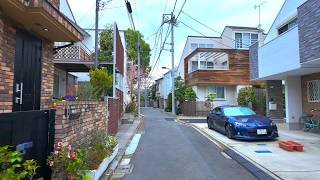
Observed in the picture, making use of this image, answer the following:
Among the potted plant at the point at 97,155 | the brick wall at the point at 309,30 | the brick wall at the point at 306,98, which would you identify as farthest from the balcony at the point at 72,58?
the brick wall at the point at 306,98

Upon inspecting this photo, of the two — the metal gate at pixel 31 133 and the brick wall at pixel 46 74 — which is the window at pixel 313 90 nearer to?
the brick wall at pixel 46 74

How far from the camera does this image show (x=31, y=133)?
475 centimetres

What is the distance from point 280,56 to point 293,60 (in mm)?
1303

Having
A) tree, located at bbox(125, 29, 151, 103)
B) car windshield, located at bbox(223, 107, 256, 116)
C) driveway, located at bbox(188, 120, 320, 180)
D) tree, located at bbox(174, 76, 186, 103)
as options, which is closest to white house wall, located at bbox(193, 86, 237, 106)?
tree, located at bbox(174, 76, 186, 103)

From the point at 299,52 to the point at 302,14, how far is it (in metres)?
1.47

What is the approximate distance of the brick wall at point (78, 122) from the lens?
221 inches

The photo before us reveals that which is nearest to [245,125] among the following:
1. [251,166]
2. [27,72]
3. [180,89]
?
[251,166]

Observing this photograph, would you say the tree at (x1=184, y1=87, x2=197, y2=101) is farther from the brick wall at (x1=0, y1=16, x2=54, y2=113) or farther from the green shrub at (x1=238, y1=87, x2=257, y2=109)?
the brick wall at (x1=0, y1=16, x2=54, y2=113)

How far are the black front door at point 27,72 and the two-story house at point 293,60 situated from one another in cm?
912

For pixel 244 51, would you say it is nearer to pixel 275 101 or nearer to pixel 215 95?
pixel 215 95

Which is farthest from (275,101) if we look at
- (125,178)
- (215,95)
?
(125,178)

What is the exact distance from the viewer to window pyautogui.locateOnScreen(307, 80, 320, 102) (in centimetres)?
1483

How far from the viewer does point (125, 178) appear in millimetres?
6953

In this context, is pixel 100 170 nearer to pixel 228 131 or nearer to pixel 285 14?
pixel 228 131
